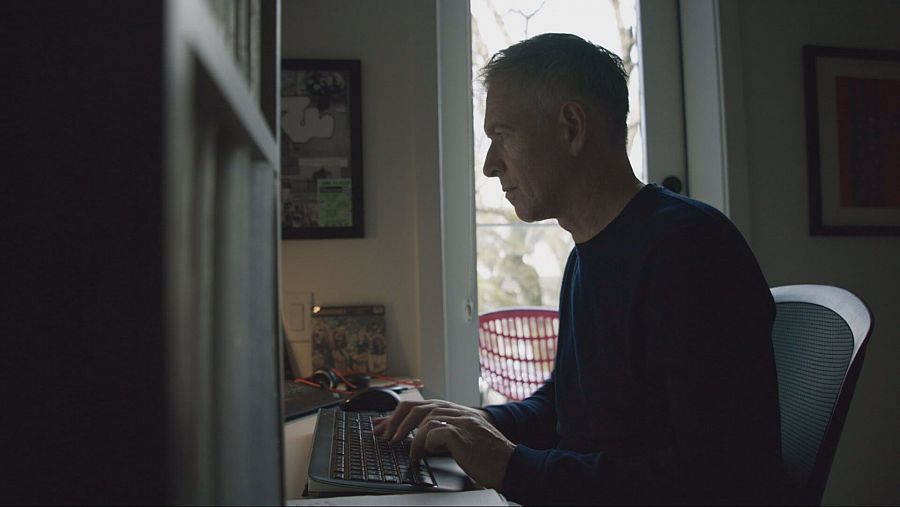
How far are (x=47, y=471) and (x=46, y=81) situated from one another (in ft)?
0.56

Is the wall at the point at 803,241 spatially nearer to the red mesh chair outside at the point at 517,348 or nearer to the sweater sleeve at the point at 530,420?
the red mesh chair outside at the point at 517,348

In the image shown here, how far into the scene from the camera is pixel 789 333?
0.94m

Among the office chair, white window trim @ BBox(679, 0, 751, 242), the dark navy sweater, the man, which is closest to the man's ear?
the man

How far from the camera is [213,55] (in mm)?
259

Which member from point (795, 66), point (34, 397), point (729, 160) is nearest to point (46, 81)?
point (34, 397)

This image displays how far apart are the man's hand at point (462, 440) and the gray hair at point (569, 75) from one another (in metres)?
0.53

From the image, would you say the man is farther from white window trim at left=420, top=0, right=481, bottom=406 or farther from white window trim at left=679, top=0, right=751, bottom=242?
white window trim at left=679, top=0, right=751, bottom=242

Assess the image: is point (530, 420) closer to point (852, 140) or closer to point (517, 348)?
point (517, 348)

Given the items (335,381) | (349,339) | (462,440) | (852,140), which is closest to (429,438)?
(462,440)

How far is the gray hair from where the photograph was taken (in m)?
1.02

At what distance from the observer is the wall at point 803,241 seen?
199 cm

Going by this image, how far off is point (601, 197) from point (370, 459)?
0.55 metres

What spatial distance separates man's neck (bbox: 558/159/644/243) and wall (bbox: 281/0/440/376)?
2.69 feet

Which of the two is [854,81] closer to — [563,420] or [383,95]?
[383,95]
